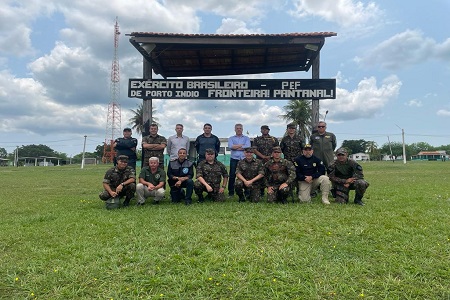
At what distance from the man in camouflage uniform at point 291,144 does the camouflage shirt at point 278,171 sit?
724 mm

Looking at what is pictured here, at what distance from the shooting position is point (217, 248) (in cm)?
418

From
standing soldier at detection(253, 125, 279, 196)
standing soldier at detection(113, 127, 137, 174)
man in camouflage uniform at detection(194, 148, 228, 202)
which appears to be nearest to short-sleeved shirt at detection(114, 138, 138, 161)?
standing soldier at detection(113, 127, 137, 174)

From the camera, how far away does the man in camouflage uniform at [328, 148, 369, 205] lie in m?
7.03

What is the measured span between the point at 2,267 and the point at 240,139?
17.9 ft

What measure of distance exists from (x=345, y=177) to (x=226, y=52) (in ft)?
15.8

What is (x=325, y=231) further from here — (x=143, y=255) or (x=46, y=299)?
(x=46, y=299)

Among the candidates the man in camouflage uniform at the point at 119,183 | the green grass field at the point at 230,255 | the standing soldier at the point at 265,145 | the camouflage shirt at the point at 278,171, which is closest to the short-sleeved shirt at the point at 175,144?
the man in camouflage uniform at the point at 119,183

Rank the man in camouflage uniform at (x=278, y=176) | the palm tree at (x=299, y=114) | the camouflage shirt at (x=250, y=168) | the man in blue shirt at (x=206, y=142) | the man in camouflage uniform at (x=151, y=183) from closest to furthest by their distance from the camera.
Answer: the man in camouflage uniform at (x=278, y=176)
the man in camouflage uniform at (x=151, y=183)
the camouflage shirt at (x=250, y=168)
the man in blue shirt at (x=206, y=142)
the palm tree at (x=299, y=114)

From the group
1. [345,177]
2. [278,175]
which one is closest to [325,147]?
[345,177]

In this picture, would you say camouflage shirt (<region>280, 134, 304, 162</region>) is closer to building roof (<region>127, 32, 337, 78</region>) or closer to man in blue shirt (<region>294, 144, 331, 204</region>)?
man in blue shirt (<region>294, 144, 331, 204</region>)

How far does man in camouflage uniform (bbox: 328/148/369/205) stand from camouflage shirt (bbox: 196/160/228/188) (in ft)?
7.87

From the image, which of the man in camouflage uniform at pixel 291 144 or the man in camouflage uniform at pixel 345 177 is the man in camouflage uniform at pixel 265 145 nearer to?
the man in camouflage uniform at pixel 291 144

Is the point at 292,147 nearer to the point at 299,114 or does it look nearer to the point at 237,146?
the point at 237,146

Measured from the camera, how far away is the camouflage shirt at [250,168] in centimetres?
751
